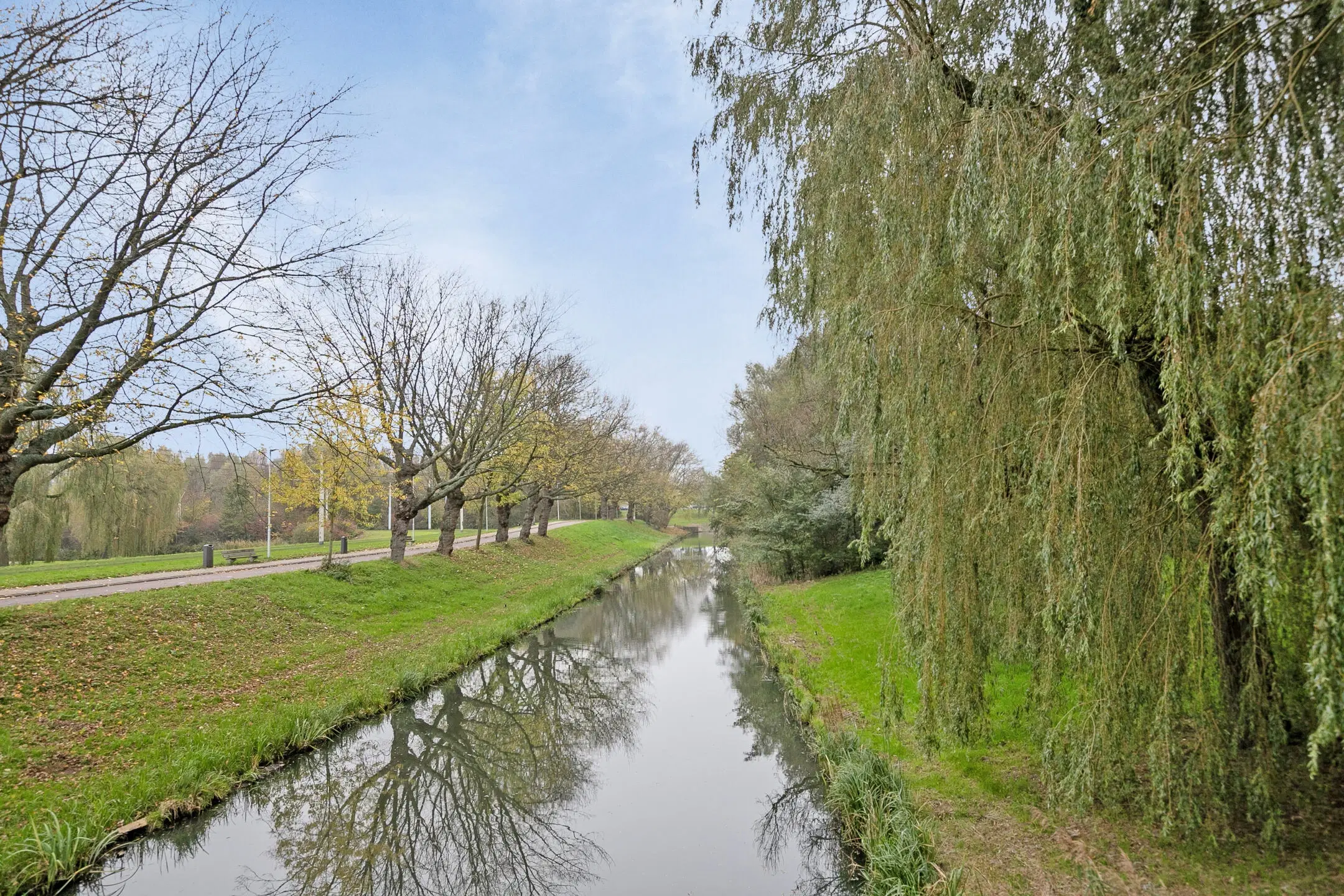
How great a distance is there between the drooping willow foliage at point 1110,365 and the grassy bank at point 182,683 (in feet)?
23.9

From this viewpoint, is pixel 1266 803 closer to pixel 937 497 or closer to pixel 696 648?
pixel 937 497

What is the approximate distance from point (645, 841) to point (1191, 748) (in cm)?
482

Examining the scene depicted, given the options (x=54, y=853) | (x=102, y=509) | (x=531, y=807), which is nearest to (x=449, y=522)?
(x=102, y=509)

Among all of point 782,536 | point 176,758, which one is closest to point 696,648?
point 782,536

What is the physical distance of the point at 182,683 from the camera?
877 centimetres

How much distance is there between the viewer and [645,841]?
6.57m

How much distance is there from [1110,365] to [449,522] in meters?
20.9

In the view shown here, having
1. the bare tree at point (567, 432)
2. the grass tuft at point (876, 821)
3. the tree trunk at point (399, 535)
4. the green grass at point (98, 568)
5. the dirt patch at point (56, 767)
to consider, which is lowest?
the grass tuft at point (876, 821)

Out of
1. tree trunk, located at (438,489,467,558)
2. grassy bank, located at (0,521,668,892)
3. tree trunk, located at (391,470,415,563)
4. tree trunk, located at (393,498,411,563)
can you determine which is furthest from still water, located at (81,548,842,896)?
tree trunk, located at (438,489,467,558)

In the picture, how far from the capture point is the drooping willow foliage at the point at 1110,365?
320cm

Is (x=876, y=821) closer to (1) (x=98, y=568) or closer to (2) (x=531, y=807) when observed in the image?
(2) (x=531, y=807)

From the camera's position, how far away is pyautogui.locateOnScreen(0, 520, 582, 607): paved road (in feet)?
38.3

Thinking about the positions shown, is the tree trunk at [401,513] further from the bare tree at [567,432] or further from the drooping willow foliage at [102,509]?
the drooping willow foliage at [102,509]

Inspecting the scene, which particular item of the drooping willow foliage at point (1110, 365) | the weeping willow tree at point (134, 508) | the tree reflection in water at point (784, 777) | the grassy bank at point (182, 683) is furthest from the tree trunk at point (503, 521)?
the drooping willow foliage at point (1110, 365)
